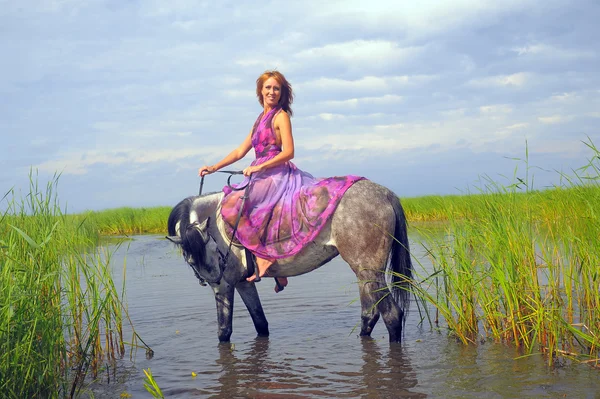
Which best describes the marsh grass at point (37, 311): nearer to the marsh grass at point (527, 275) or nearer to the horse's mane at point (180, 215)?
the horse's mane at point (180, 215)

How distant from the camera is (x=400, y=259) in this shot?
5.08 metres

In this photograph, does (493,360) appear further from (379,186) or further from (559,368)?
(379,186)

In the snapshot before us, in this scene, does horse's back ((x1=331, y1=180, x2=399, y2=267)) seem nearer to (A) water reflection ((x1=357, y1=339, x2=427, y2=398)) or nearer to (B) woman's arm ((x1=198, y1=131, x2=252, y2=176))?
(A) water reflection ((x1=357, y1=339, x2=427, y2=398))

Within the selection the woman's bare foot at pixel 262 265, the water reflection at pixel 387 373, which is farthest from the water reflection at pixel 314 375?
the woman's bare foot at pixel 262 265

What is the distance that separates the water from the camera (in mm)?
3961

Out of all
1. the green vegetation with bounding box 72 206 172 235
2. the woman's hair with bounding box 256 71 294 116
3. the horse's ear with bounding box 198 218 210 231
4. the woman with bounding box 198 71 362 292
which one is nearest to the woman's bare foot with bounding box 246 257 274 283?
the woman with bounding box 198 71 362 292

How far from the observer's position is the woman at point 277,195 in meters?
4.95

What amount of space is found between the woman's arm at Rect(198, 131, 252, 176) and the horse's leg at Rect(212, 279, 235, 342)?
112cm

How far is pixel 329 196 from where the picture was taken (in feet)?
16.1

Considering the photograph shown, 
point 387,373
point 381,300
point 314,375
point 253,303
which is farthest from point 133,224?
point 387,373

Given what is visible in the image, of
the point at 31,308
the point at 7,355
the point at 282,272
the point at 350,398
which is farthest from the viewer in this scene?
the point at 282,272

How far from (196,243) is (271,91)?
155 centimetres

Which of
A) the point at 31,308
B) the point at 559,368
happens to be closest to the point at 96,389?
the point at 31,308

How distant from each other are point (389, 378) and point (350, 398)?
1.64 ft
